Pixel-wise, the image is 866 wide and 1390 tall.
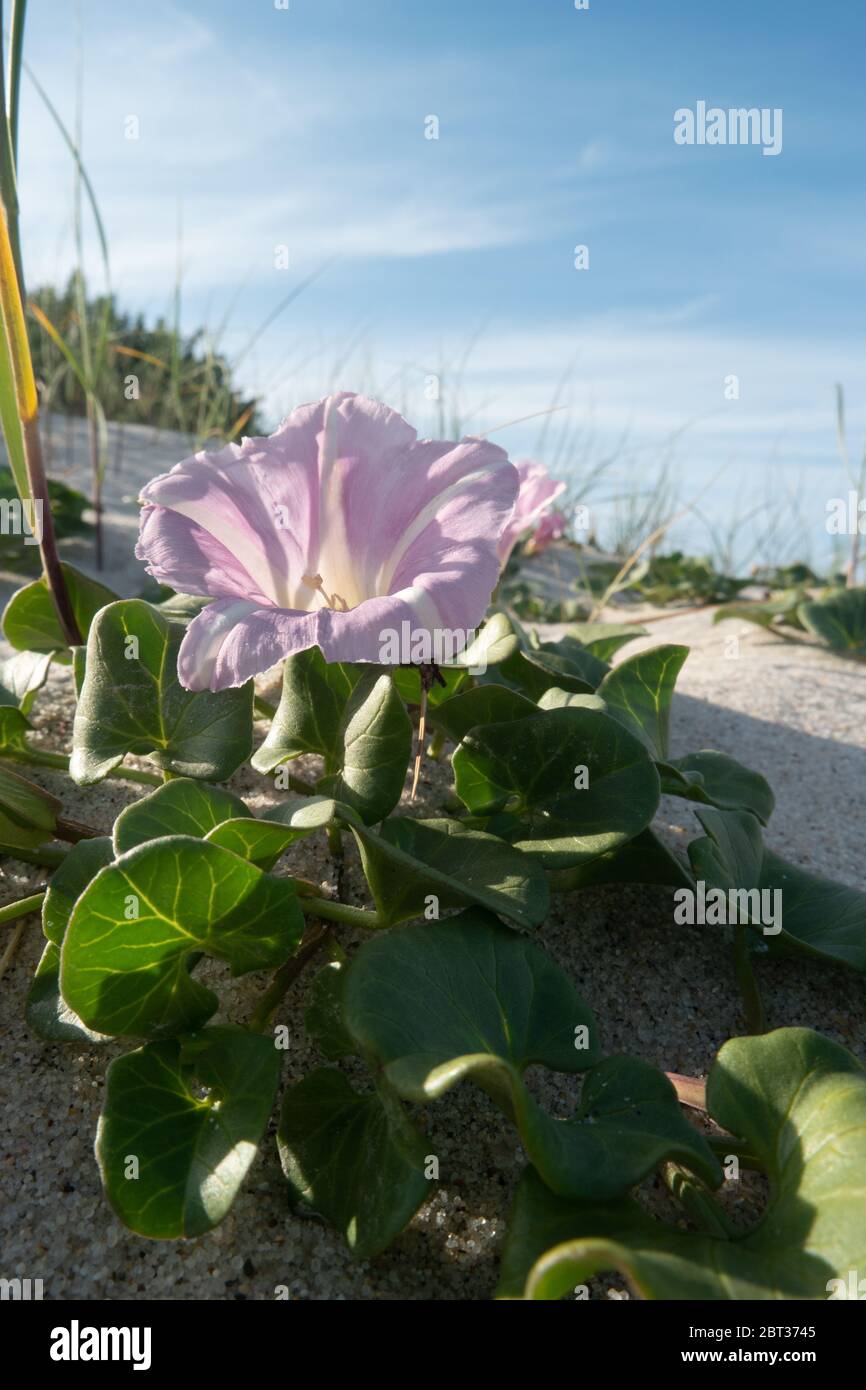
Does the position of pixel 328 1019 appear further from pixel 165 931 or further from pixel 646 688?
pixel 646 688

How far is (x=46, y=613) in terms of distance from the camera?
7.00 ft

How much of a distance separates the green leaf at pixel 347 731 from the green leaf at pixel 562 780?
0.15m

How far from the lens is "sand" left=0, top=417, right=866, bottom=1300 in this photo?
4.01ft

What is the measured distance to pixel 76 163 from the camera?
3.26m

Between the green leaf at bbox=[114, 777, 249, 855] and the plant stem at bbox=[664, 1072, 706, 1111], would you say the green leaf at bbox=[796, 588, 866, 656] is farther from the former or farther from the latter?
the green leaf at bbox=[114, 777, 249, 855]

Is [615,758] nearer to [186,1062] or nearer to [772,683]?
[186,1062]

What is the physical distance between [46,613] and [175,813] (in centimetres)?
95

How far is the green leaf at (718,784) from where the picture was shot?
71.0 inches

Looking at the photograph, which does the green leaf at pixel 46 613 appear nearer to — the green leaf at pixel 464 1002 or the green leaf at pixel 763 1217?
the green leaf at pixel 464 1002

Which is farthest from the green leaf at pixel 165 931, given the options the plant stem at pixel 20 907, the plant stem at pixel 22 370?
the plant stem at pixel 22 370

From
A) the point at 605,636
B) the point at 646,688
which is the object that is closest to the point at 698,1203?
the point at 646,688

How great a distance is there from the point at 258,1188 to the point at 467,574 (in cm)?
77

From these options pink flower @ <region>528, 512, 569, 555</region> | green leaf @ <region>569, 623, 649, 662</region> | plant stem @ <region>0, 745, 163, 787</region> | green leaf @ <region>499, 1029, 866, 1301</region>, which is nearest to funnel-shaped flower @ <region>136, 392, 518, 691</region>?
plant stem @ <region>0, 745, 163, 787</region>
